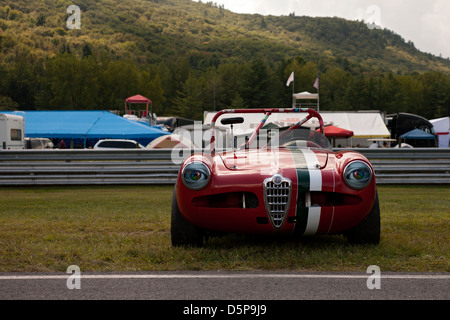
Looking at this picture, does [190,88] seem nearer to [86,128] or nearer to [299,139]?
[86,128]

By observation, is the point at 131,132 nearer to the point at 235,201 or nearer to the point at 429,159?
the point at 429,159

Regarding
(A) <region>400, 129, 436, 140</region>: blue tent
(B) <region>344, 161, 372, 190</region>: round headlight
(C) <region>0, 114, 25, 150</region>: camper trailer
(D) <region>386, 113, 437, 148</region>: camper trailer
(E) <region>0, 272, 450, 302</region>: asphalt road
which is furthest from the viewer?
(D) <region>386, 113, 437, 148</region>: camper trailer

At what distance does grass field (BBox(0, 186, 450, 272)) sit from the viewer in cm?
403

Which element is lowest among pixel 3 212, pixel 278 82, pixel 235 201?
pixel 3 212

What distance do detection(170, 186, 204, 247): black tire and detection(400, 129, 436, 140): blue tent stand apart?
3837 cm

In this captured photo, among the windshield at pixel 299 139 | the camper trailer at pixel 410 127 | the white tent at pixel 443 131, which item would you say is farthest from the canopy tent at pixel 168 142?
the white tent at pixel 443 131

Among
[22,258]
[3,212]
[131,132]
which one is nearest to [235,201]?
[22,258]

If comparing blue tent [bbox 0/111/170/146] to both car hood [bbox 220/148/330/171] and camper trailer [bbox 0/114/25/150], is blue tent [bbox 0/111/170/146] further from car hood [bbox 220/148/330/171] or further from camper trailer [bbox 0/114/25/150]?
car hood [bbox 220/148/330/171]

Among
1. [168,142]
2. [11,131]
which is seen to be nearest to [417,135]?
[168,142]

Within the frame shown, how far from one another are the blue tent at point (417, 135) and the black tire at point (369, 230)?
37.7 metres

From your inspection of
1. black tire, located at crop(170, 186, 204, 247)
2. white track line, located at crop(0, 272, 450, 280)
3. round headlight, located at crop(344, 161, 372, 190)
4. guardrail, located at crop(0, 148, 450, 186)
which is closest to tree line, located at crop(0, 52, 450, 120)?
guardrail, located at crop(0, 148, 450, 186)

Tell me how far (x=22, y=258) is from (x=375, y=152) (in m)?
10.8

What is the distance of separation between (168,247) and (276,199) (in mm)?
1136

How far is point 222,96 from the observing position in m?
104
